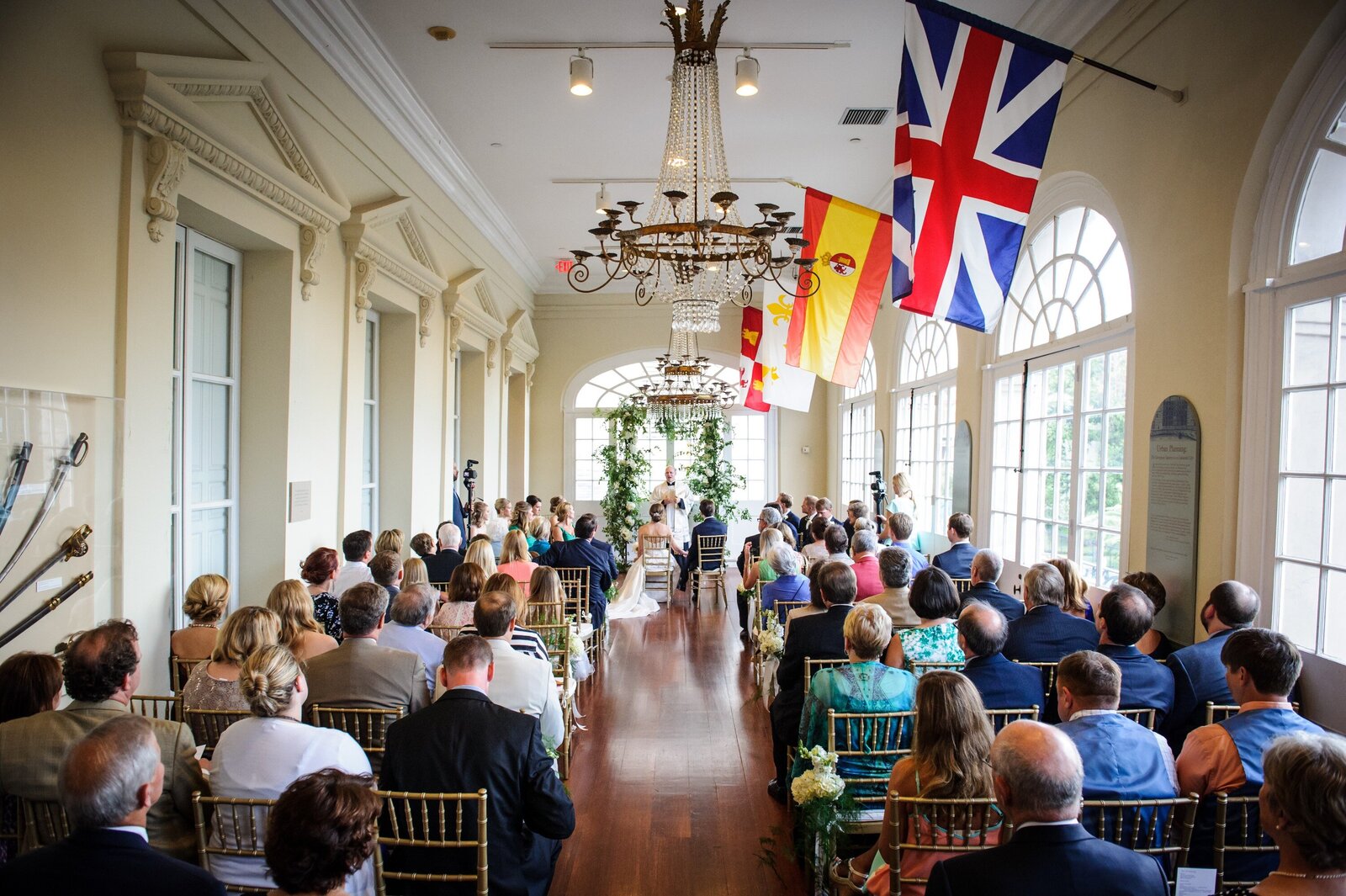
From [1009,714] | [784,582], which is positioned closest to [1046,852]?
[1009,714]

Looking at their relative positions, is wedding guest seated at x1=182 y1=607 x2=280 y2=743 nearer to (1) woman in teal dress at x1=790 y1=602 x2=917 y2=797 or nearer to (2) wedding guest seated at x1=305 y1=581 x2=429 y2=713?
(2) wedding guest seated at x1=305 y1=581 x2=429 y2=713

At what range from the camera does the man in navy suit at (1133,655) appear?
9.71 feet

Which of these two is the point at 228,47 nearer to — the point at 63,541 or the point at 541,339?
the point at 63,541

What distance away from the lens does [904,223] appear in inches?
157

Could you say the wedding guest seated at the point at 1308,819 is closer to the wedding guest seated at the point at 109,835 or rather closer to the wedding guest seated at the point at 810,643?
the wedding guest seated at the point at 109,835

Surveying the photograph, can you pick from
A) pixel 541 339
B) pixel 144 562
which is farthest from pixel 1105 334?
pixel 541 339

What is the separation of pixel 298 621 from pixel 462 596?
1073 mm

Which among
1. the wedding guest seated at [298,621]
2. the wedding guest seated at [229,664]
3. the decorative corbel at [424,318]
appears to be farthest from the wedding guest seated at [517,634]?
the decorative corbel at [424,318]

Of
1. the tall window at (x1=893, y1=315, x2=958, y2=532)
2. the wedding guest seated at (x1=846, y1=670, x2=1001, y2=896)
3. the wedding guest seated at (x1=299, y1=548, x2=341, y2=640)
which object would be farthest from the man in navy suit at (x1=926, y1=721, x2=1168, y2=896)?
the tall window at (x1=893, y1=315, x2=958, y2=532)

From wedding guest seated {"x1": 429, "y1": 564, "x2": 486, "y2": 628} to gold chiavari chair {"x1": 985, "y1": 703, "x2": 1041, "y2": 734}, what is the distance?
273cm

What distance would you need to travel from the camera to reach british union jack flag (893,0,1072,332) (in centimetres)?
376

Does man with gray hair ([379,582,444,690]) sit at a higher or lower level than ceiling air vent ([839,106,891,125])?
lower

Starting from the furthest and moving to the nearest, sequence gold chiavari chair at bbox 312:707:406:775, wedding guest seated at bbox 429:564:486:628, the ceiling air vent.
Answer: the ceiling air vent
wedding guest seated at bbox 429:564:486:628
gold chiavari chair at bbox 312:707:406:775

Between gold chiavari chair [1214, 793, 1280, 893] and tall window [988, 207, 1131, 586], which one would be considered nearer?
gold chiavari chair [1214, 793, 1280, 893]
